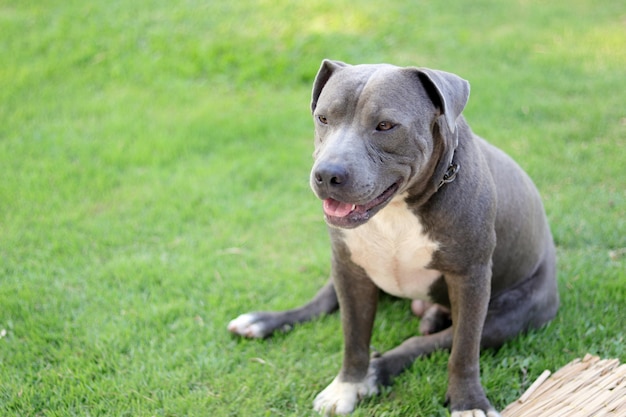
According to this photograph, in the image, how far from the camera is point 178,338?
426 cm

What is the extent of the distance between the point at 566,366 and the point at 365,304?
3.72 ft

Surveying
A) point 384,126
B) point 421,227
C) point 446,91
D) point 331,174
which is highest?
point 446,91

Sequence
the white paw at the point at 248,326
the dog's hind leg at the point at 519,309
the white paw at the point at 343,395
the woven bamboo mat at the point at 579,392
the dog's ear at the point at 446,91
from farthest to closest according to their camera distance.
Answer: the white paw at the point at 248,326, the dog's hind leg at the point at 519,309, the white paw at the point at 343,395, the woven bamboo mat at the point at 579,392, the dog's ear at the point at 446,91

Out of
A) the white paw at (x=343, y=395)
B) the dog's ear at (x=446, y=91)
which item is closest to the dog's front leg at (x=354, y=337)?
the white paw at (x=343, y=395)

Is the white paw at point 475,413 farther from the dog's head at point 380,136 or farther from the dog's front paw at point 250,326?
the dog's front paw at point 250,326

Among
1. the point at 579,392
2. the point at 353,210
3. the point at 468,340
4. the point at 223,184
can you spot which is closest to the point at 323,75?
the point at 353,210

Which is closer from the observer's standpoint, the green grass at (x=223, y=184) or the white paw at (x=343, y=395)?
the white paw at (x=343, y=395)

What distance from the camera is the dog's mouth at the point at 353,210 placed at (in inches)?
119

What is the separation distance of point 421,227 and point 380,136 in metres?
0.53

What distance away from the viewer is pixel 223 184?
6.14 m

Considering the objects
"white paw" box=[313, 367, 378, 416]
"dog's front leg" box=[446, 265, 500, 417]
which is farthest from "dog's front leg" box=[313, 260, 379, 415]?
"dog's front leg" box=[446, 265, 500, 417]

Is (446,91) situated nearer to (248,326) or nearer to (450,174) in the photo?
(450,174)

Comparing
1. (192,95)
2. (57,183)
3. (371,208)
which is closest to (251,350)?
(371,208)

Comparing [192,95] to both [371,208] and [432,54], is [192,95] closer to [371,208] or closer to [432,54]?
[432,54]
